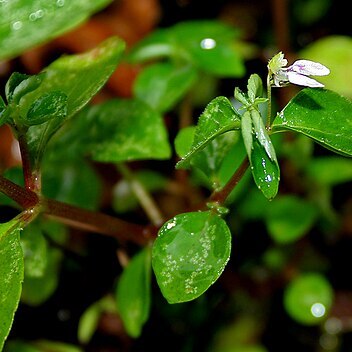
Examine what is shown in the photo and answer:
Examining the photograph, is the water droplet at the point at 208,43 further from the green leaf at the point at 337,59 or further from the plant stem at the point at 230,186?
the plant stem at the point at 230,186

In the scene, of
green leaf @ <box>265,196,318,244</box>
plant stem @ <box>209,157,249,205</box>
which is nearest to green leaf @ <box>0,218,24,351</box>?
plant stem @ <box>209,157,249,205</box>

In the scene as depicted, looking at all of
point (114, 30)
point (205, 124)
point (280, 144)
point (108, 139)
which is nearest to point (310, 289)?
point (280, 144)

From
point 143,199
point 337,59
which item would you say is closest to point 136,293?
point 143,199

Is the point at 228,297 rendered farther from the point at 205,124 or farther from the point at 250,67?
the point at 205,124

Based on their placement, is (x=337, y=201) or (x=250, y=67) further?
(x=250, y=67)

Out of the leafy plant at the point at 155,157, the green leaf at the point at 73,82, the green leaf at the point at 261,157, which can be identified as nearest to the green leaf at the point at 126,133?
the leafy plant at the point at 155,157
